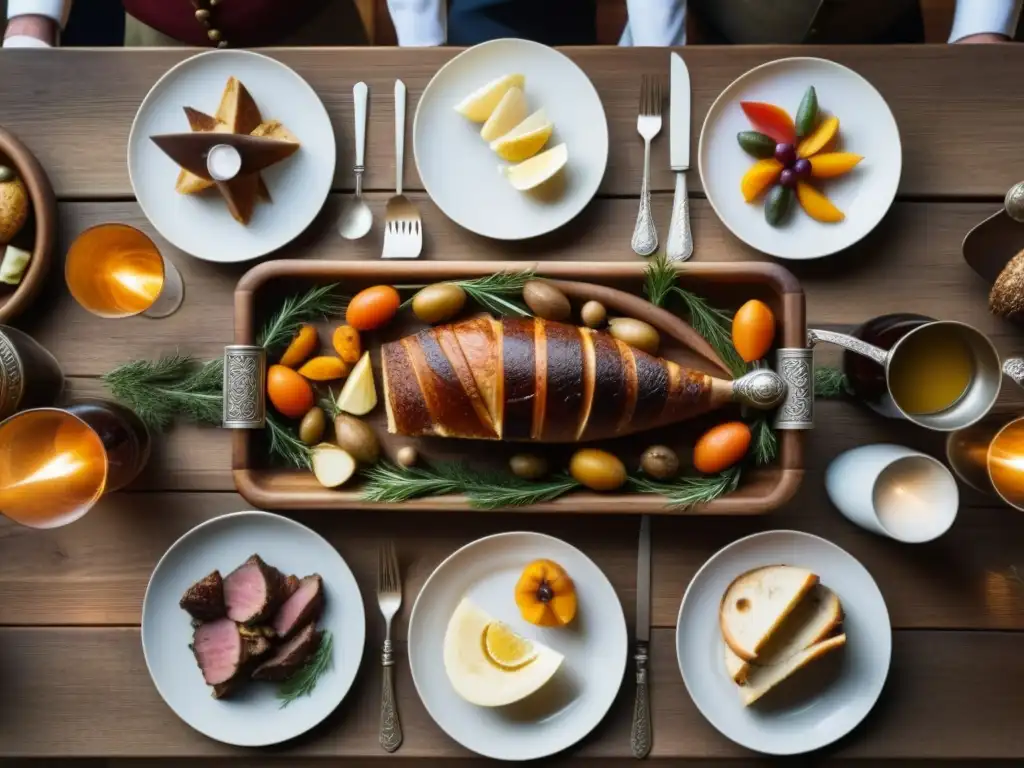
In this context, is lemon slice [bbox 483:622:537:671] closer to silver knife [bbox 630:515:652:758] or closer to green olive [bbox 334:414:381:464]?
silver knife [bbox 630:515:652:758]

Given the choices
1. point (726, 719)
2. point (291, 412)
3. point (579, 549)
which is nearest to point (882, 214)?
point (579, 549)

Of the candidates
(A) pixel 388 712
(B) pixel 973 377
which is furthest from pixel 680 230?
(A) pixel 388 712

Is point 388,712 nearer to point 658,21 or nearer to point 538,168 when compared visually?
point 538,168

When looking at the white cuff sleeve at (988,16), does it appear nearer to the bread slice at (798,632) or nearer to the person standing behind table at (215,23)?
the bread slice at (798,632)

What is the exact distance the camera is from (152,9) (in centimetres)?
127

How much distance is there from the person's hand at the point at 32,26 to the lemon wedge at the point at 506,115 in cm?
79

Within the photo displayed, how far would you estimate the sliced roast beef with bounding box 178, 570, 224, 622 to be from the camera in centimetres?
113

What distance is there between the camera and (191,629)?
1.18 metres

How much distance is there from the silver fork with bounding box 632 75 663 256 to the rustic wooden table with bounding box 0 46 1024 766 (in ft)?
0.07

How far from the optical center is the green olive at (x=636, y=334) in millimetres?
1128

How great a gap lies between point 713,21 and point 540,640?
1.21m

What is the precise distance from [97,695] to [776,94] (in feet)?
4.91

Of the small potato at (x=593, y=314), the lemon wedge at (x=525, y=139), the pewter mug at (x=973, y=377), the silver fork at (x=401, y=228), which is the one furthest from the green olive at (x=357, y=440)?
the pewter mug at (x=973, y=377)

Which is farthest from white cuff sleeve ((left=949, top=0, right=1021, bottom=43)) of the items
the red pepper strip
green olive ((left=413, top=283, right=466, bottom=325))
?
green olive ((left=413, top=283, right=466, bottom=325))
